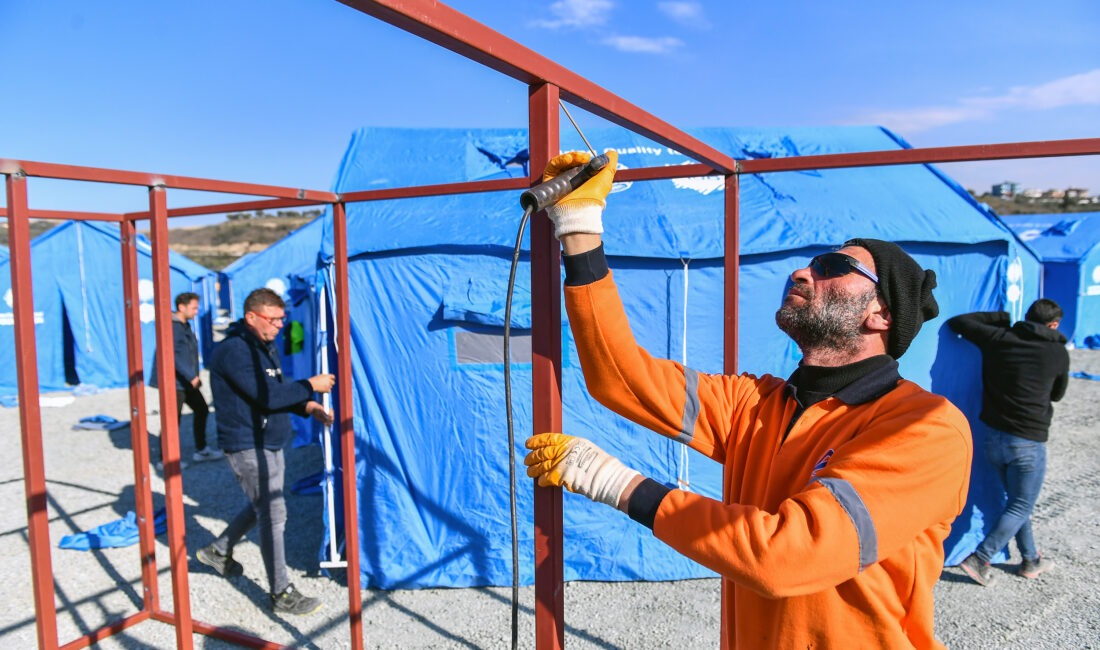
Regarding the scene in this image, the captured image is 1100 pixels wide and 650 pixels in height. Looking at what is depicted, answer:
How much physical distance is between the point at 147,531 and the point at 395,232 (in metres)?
2.29

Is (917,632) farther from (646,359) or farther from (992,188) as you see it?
(992,188)

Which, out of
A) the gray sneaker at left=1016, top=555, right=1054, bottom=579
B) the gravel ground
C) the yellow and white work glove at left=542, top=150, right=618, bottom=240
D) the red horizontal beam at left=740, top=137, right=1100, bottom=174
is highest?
the red horizontal beam at left=740, top=137, right=1100, bottom=174

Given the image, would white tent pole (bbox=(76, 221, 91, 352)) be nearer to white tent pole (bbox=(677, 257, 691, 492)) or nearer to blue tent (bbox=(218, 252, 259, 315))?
blue tent (bbox=(218, 252, 259, 315))

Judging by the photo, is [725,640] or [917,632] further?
[725,640]

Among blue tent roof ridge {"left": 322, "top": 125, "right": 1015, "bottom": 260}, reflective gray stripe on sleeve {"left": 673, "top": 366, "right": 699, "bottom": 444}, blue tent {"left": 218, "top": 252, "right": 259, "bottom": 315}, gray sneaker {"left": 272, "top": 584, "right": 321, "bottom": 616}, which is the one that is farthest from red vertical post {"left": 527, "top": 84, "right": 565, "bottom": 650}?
blue tent {"left": 218, "top": 252, "right": 259, "bottom": 315}

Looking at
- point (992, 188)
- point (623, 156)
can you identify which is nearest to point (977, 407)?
point (623, 156)

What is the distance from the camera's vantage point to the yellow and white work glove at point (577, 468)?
1398 mm

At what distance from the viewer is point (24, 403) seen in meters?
2.23

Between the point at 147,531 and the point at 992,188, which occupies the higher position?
the point at 992,188

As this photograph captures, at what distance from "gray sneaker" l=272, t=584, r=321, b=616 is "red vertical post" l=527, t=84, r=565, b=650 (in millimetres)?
3157

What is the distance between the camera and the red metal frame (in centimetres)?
140

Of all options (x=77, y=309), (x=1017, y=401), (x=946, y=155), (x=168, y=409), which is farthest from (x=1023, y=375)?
(x=77, y=309)

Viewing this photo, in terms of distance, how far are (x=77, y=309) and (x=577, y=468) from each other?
1414 centimetres

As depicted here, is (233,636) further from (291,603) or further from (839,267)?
(839,267)
